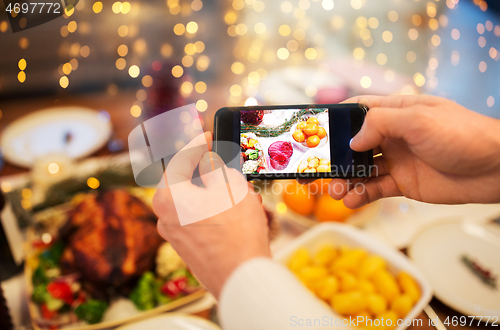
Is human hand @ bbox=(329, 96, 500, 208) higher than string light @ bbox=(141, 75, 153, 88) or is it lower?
lower

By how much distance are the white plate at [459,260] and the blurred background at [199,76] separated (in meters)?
0.04

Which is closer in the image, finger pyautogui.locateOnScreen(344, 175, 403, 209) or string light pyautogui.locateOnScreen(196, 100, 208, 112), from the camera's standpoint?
finger pyautogui.locateOnScreen(344, 175, 403, 209)

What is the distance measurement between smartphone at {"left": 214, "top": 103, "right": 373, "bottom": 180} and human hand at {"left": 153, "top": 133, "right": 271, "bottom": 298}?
0.04 meters

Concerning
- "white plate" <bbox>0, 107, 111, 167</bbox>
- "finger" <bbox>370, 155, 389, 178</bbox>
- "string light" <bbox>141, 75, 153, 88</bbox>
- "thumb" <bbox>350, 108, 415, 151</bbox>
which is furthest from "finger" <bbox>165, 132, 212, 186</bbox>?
"string light" <bbox>141, 75, 153, 88</bbox>

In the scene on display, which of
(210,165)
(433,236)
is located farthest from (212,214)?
(433,236)

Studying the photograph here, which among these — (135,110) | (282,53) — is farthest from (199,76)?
(282,53)

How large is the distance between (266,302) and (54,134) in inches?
45.2

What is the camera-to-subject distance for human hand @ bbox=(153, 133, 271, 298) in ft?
1.25

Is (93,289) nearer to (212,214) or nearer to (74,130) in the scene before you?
(212,214)

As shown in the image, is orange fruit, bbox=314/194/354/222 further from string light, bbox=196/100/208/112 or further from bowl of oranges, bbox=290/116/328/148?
string light, bbox=196/100/208/112

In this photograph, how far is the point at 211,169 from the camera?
0.47 m

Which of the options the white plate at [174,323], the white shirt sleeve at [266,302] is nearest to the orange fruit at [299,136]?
the white shirt sleeve at [266,302]

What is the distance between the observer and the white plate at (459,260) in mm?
628

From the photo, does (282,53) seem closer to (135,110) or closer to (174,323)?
(135,110)
